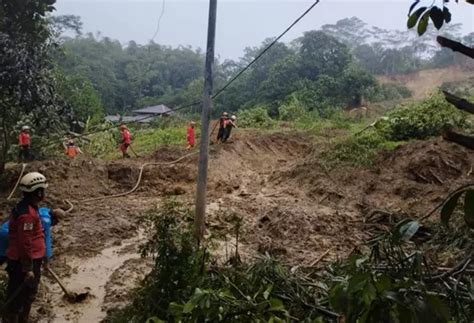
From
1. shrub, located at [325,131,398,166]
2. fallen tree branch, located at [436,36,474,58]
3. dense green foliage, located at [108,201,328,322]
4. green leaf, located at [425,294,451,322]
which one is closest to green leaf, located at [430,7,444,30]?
fallen tree branch, located at [436,36,474,58]

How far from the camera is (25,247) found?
3.36 meters

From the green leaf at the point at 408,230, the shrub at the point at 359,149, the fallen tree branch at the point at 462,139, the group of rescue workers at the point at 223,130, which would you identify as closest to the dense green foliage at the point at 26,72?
the group of rescue workers at the point at 223,130

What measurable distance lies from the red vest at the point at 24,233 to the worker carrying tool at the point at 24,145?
7.89 m

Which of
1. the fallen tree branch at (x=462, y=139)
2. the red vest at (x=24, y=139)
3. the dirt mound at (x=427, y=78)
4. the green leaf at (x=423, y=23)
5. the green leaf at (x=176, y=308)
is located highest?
the dirt mound at (x=427, y=78)

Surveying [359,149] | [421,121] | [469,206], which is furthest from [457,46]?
[421,121]

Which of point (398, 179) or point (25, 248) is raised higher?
point (25, 248)

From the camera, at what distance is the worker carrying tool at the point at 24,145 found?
10875mm

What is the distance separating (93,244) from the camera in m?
6.68

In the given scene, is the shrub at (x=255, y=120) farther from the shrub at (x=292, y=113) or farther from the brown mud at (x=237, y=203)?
the brown mud at (x=237, y=203)

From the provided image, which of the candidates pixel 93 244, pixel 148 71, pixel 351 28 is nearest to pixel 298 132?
pixel 93 244

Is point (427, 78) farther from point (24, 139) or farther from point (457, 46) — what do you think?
point (457, 46)

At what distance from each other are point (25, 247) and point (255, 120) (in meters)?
16.1

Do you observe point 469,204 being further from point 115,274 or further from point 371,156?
point 371,156

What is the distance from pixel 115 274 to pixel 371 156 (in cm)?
679
